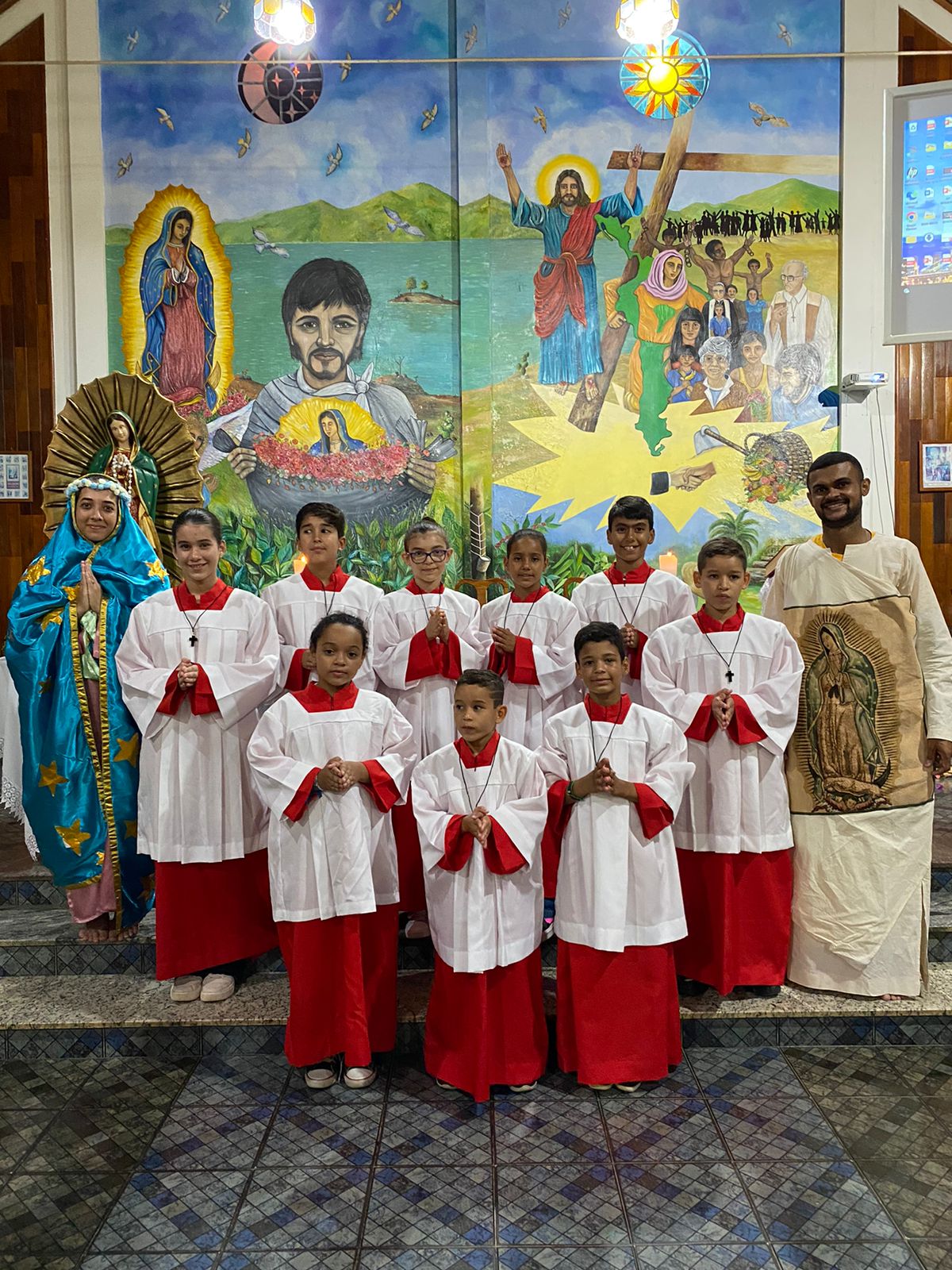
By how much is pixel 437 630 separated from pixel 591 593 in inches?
34.7

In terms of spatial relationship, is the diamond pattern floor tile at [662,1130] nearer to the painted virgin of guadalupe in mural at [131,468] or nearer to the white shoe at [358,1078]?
the white shoe at [358,1078]

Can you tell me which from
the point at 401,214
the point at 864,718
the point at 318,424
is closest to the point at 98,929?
the point at 864,718

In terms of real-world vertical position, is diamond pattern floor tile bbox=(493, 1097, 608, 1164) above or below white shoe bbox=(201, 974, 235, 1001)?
below

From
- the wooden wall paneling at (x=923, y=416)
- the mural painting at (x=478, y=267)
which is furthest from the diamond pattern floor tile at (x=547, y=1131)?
the wooden wall paneling at (x=923, y=416)

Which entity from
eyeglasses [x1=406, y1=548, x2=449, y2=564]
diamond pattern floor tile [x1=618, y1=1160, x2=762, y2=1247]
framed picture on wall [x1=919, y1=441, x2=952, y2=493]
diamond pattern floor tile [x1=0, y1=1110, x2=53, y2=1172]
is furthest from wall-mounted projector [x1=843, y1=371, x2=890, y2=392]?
diamond pattern floor tile [x1=0, y1=1110, x2=53, y2=1172]

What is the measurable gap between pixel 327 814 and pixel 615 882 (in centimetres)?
109

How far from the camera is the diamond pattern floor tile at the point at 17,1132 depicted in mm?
3221

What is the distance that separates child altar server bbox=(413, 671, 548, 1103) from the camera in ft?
11.1

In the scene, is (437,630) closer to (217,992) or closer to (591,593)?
(591,593)

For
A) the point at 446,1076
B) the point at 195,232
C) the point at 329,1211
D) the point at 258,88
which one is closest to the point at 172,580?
the point at 446,1076

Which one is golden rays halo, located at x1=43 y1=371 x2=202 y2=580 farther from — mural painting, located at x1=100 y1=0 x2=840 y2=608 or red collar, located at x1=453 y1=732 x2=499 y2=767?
mural painting, located at x1=100 y1=0 x2=840 y2=608

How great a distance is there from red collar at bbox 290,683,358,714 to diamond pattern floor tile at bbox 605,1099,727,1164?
175 centimetres

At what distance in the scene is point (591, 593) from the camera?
4855mm

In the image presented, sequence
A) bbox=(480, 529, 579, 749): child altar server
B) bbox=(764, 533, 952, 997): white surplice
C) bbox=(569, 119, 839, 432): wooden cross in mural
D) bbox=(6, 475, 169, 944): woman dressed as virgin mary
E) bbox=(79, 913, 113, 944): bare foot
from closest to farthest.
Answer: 1. bbox=(764, 533, 952, 997): white surplice
2. bbox=(6, 475, 169, 944): woman dressed as virgin mary
3. bbox=(79, 913, 113, 944): bare foot
4. bbox=(480, 529, 579, 749): child altar server
5. bbox=(569, 119, 839, 432): wooden cross in mural
